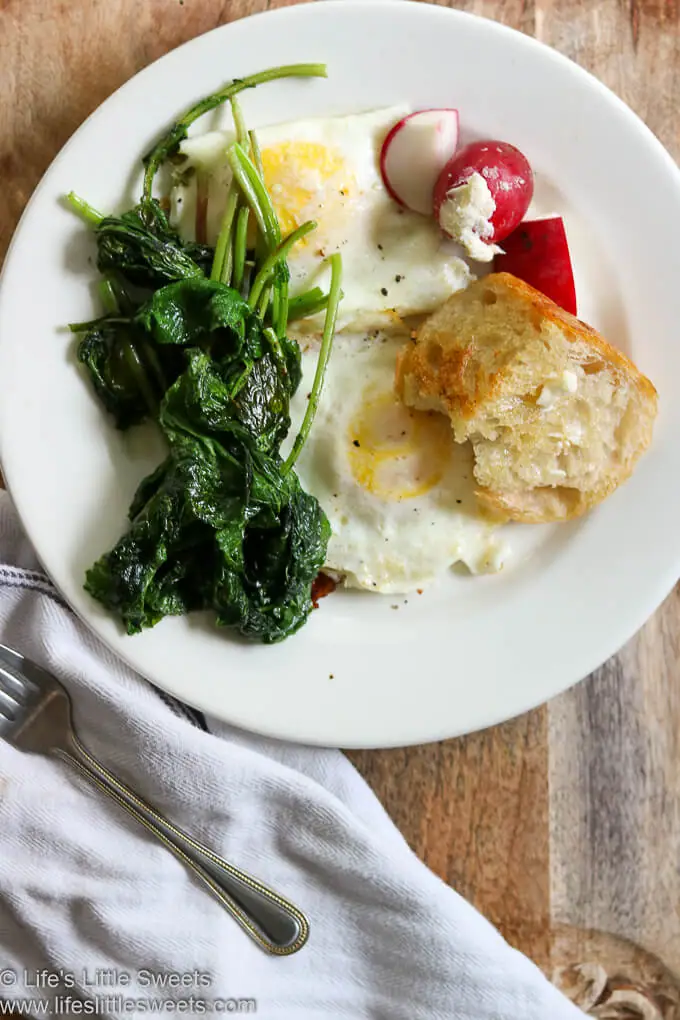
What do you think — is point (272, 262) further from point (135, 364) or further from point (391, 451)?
point (391, 451)

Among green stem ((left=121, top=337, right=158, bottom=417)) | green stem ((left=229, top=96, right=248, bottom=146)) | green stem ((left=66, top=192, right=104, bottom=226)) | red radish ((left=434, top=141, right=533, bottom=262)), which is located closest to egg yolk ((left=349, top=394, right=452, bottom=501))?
red radish ((left=434, top=141, right=533, bottom=262))

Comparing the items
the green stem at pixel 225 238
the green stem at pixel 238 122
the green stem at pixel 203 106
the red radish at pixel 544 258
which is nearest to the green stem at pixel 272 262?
the green stem at pixel 225 238

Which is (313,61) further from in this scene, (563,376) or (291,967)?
(291,967)

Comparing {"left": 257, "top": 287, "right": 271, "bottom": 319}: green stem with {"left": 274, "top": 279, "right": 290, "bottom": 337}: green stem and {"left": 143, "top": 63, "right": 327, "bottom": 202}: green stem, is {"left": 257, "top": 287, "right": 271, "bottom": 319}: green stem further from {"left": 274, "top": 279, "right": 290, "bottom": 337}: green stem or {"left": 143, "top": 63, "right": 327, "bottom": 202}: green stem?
{"left": 143, "top": 63, "right": 327, "bottom": 202}: green stem

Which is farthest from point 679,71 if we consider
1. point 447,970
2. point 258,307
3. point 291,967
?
point 291,967

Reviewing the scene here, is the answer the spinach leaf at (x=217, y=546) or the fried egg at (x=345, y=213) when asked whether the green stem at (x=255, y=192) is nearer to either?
the fried egg at (x=345, y=213)
